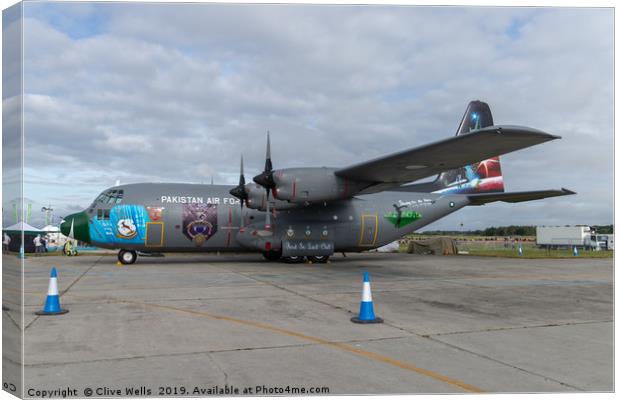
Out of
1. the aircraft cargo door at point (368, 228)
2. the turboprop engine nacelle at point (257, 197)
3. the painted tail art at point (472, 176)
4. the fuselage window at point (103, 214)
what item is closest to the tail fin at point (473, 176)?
the painted tail art at point (472, 176)

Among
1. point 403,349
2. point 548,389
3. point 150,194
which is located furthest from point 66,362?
point 150,194

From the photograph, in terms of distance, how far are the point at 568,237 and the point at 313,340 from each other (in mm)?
→ 51124

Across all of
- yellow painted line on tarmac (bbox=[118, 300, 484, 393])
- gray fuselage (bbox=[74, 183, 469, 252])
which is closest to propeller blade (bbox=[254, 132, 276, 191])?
gray fuselage (bbox=[74, 183, 469, 252])

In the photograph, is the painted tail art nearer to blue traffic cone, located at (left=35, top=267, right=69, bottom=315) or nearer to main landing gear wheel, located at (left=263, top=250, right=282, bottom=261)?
main landing gear wheel, located at (left=263, top=250, right=282, bottom=261)

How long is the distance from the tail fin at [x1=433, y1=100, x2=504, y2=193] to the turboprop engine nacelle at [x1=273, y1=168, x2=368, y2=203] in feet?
32.1

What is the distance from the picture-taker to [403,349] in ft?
19.1

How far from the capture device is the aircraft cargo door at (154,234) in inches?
761

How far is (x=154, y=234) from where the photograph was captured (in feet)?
63.7

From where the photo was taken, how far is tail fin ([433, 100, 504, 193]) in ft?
80.0

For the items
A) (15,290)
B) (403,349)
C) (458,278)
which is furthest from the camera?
(458,278)

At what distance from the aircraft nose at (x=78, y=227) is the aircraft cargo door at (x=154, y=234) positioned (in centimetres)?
240

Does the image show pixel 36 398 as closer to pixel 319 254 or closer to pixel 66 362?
pixel 66 362

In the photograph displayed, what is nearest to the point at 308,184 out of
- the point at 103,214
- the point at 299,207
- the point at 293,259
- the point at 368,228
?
the point at 299,207

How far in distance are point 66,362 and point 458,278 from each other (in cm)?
1229
